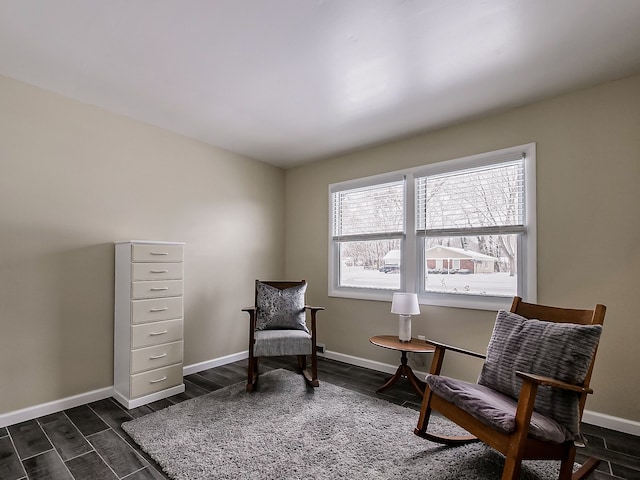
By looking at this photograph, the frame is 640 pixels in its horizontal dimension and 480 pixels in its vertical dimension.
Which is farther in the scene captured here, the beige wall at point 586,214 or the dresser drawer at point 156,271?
the dresser drawer at point 156,271

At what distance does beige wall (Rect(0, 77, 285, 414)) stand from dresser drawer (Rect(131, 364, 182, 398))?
15.3 inches

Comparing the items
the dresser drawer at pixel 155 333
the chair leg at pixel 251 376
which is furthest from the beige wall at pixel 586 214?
the dresser drawer at pixel 155 333

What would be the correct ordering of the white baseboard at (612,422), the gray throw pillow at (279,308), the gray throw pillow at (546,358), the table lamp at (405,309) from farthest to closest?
the gray throw pillow at (279,308), the table lamp at (405,309), the white baseboard at (612,422), the gray throw pillow at (546,358)

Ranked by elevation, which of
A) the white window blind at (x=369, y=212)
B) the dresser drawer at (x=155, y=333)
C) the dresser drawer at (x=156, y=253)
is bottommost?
the dresser drawer at (x=155, y=333)

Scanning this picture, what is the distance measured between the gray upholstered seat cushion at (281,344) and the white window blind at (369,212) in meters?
1.44

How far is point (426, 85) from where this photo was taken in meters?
2.49

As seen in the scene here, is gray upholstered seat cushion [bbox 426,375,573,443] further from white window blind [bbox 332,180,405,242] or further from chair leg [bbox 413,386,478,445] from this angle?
white window blind [bbox 332,180,405,242]

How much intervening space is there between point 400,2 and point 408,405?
2.81 m

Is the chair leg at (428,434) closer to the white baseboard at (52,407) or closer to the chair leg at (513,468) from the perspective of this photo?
the chair leg at (513,468)

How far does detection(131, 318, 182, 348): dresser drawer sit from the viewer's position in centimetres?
270

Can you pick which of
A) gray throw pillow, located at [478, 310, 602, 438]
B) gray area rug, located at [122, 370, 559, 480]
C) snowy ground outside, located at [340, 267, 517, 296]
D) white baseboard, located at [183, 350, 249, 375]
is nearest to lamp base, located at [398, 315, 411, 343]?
snowy ground outside, located at [340, 267, 517, 296]

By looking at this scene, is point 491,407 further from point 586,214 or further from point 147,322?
point 147,322

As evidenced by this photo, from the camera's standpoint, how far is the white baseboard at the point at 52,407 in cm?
235

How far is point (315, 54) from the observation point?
212 cm
